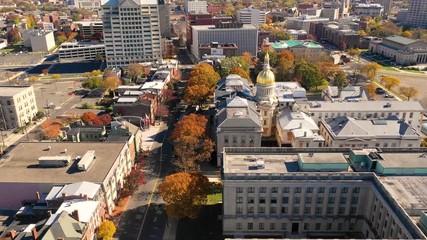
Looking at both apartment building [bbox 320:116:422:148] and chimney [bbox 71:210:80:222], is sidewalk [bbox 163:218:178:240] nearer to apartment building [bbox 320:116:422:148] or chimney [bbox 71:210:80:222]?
chimney [bbox 71:210:80:222]

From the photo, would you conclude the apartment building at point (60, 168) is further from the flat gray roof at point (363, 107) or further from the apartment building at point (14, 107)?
the flat gray roof at point (363, 107)

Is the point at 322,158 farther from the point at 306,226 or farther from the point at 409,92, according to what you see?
the point at 409,92

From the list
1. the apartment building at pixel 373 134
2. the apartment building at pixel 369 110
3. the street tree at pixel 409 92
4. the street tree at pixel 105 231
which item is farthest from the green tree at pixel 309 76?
the street tree at pixel 105 231

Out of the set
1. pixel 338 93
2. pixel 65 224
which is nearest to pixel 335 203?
pixel 65 224

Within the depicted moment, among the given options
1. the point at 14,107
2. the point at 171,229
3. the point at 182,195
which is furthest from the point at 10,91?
the point at 182,195

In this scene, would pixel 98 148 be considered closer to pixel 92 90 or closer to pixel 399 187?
pixel 399 187

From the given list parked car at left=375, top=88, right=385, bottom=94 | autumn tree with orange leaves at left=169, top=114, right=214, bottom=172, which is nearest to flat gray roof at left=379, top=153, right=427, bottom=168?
autumn tree with orange leaves at left=169, top=114, right=214, bottom=172
